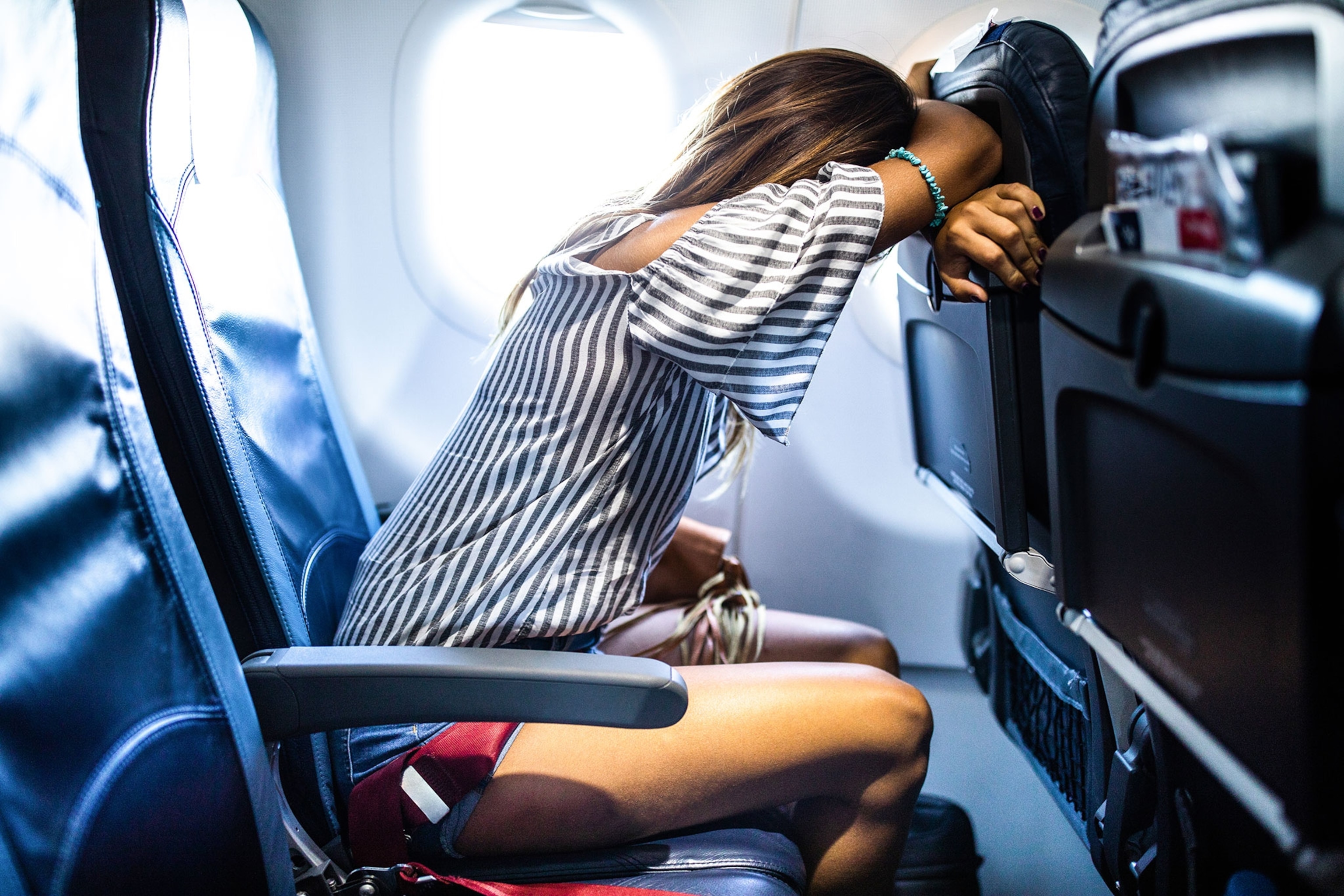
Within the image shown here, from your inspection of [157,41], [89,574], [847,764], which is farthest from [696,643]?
[157,41]

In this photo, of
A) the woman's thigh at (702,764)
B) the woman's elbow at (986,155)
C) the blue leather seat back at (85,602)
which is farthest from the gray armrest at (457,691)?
the woman's elbow at (986,155)

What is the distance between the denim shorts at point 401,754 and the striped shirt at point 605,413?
3.6 inches

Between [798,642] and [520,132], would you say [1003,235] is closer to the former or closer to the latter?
[798,642]

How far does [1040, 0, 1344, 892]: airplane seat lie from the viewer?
0.46 m

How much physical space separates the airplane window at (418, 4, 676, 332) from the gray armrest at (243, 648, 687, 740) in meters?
1.08

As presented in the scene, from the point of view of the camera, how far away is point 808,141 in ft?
3.54

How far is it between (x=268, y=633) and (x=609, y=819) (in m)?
0.41

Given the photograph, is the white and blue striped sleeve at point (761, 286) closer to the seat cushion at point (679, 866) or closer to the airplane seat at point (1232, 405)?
the airplane seat at point (1232, 405)

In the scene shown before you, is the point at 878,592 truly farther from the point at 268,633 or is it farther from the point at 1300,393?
the point at 1300,393

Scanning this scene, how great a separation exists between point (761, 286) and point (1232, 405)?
0.49 m

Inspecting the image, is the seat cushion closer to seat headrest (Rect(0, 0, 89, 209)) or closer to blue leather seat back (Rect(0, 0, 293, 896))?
blue leather seat back (Rect(0, 0, 293, 896))

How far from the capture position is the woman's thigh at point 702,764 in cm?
98

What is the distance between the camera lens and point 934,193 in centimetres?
98

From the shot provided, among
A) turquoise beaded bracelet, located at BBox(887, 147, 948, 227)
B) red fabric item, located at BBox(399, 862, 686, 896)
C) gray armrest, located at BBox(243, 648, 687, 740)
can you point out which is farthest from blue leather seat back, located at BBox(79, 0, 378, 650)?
turquoise beaded bracelet, located at BBox(887, 147, 948, 227)
